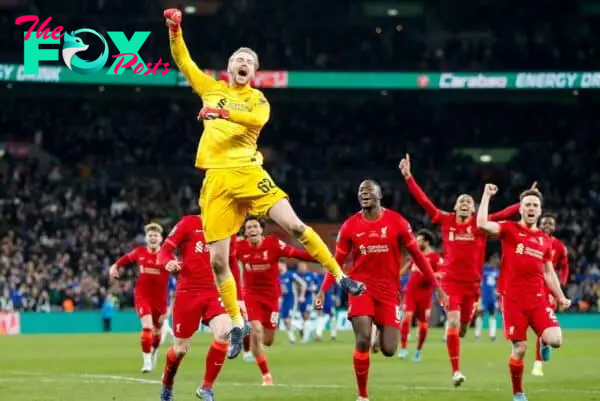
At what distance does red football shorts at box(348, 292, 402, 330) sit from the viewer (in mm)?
16047

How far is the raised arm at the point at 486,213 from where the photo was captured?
1520 centimetres

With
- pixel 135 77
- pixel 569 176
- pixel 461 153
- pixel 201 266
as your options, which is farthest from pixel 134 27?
pixel 201 266

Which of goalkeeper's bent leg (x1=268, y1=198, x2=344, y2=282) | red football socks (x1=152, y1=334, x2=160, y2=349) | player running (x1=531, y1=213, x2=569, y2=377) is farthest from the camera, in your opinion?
red football socks (x1=152, y1=334, x2=160, y2=349)

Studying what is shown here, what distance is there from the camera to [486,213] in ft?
50.8

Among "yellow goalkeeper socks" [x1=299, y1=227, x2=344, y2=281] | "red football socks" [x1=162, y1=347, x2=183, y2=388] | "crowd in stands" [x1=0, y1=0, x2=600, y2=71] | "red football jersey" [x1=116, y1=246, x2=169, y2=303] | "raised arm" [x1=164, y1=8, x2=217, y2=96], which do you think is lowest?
"red football socks" [x1=162, y1=347, x2=183, y2=388]

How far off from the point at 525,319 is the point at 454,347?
4149 mm

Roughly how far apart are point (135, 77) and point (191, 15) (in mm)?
6618

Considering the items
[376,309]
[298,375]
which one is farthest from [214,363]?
[298,375]

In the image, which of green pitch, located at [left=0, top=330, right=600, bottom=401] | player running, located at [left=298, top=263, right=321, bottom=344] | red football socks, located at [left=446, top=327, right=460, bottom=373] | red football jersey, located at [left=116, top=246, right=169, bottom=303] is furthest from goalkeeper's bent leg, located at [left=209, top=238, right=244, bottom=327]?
player running, located at [left=298, top=263, right=321, bottom=344]

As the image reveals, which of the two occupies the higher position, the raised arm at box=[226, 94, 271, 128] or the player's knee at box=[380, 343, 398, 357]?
the raised arm at box=[226, 94, 271, 128]

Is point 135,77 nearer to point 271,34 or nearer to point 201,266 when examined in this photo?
point 271,34

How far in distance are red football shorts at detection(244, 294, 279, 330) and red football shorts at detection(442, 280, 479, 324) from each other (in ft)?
10.5
